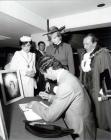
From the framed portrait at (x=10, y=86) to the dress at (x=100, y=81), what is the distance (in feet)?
3.96

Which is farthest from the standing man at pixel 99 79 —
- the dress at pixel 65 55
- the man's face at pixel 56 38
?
the man's face at pixel 56 38

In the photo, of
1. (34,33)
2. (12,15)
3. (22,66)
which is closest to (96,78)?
(22,66)

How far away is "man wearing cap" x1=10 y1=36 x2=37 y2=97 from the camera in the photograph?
2592mm

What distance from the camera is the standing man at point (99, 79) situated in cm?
279

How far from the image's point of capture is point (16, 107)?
5.71ft

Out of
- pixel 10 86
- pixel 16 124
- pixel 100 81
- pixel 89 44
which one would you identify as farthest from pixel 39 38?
pixel 16 124

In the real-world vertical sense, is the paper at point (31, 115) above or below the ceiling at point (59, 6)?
below

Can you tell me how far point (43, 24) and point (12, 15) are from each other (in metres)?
1.37

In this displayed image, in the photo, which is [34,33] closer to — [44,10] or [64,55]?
[44,10]

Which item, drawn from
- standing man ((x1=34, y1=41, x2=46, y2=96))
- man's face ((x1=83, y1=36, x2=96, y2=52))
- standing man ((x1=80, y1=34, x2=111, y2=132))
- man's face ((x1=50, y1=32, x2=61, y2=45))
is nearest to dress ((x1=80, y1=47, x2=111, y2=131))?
standing man ((x1=80, y1=34, x2=111, y2=132))

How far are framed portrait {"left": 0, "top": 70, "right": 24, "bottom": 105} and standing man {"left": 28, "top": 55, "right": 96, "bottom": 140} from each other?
0.39 meters

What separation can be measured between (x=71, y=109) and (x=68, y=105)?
39mm

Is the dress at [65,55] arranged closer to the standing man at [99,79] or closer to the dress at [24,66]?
the standing man at [99,79]

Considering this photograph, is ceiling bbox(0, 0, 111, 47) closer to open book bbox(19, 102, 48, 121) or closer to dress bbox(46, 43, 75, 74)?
dress bbox(46, 43, 75, 74)
